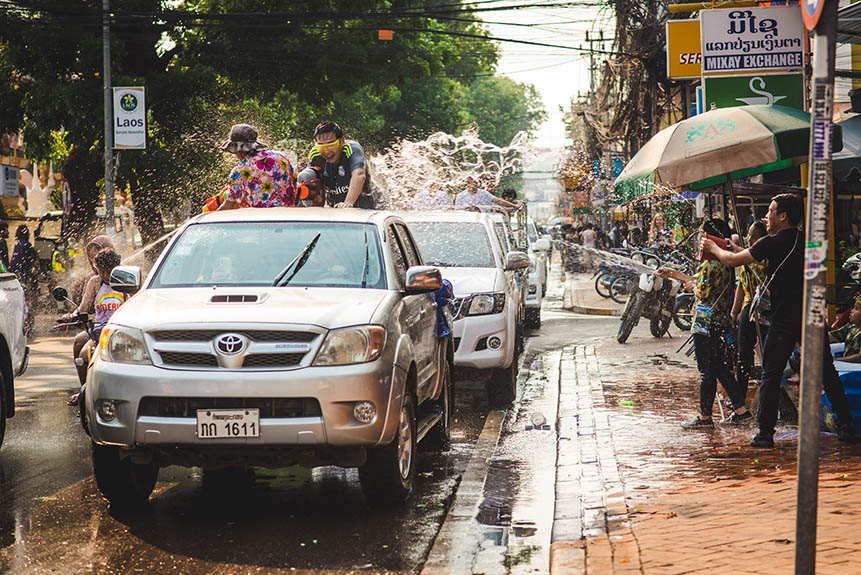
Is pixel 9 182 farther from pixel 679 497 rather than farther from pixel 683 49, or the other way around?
pixel 679 497

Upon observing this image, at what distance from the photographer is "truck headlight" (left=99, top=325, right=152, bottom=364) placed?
6438mm

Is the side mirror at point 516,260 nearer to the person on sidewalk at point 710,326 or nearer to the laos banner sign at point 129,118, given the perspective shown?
the person on sidewalk at point 710,326

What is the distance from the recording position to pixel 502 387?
11695 millimetres

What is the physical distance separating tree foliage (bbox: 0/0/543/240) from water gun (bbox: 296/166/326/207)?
17.2 metres

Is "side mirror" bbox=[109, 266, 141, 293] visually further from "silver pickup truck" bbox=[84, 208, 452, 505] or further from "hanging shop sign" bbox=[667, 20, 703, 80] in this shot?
"hanging shop sign" bbox=[667, 20, 703, 80]

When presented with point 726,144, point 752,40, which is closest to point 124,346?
point 726,144

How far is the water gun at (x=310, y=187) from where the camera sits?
11031mm

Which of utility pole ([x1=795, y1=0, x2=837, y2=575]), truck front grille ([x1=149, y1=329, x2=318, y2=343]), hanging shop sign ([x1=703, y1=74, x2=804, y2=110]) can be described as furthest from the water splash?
utility pole ([x1=795, y1=0, x2=837, y2=575])

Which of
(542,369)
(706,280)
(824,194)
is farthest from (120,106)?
(824,194)

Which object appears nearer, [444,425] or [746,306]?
[444,425]

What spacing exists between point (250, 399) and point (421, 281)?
59.8 inches

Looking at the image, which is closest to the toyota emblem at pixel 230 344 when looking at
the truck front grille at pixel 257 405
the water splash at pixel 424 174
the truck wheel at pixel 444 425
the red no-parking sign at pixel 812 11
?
the truck front grille at pixel 257 405

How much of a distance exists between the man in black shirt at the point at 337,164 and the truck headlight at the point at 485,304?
152 centimetres

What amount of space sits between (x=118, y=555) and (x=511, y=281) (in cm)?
722
